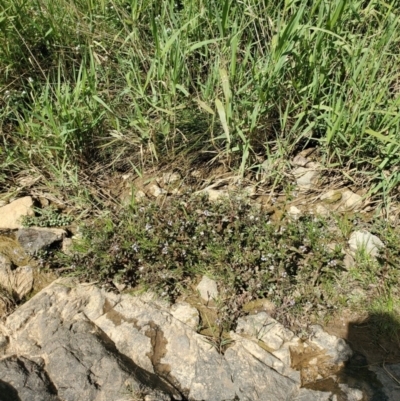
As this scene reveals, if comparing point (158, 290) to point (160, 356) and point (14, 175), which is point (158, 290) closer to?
point (160, 356)

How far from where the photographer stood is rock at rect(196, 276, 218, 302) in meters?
2.99

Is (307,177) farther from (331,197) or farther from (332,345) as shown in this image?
(332,345)

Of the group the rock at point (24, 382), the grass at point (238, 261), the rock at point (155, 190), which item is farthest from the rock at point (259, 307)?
the rock at point (24, 382)

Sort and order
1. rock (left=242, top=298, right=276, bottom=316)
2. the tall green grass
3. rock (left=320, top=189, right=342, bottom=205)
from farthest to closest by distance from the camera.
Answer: rock (left=320, top=189, right=342, bottom=205), the tall green grass, rock (left=242, top=298, right=276, bottom=316)

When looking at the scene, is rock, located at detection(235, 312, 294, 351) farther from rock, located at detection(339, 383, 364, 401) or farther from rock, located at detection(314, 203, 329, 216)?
rock, located at detection(314, 203, 329, 216)

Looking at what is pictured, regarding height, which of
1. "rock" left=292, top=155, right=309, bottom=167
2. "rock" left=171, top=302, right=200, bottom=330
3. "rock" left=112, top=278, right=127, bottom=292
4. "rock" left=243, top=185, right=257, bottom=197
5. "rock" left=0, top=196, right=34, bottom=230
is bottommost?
"rock" left=171, top=302, right=200, bottom=330

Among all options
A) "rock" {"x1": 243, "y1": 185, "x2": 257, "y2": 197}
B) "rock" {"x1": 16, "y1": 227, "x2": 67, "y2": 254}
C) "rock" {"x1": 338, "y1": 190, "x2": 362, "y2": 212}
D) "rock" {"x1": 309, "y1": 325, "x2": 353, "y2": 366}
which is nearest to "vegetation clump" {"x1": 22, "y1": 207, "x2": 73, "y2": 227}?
"rock" {"x1": 16, "y1": 227, "x2": 67, "y2": 254}

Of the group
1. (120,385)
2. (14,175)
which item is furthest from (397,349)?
(14,175)

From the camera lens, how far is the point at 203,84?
3.61m

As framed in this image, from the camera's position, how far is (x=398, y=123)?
3133 millimetres

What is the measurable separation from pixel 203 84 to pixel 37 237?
1.73m

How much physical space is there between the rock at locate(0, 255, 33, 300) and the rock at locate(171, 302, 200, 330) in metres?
1.00

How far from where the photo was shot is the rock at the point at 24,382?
244 centimetres

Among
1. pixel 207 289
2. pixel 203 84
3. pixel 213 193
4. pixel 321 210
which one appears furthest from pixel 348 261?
pixel 203 84
